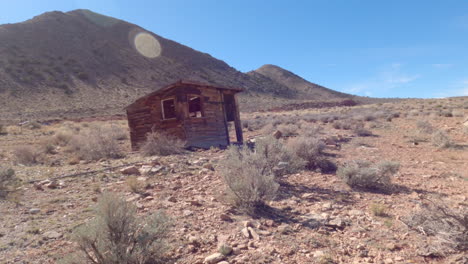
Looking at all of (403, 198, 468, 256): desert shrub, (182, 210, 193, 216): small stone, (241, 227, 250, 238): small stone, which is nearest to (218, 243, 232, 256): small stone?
(241, 227, 250, 238): small stone

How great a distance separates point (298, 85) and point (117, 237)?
3128 inches

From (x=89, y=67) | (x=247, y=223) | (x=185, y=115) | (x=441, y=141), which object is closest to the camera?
(x=247, y=223)

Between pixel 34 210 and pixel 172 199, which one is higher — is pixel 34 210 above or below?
above

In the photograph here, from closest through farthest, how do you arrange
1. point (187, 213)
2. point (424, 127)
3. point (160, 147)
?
point (187, 213)
point (160, 147)
point (424, 127)

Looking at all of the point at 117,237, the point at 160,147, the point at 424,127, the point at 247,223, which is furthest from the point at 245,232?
the point at 424,127

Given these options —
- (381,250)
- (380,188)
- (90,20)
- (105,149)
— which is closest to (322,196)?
(380,188)

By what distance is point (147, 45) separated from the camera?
2232 inches

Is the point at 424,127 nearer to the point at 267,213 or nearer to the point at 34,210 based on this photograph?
the point at 267,213

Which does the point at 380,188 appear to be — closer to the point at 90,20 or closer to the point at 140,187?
the point at 140,187

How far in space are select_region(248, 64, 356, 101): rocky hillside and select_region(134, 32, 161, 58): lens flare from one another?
25106 millimetres

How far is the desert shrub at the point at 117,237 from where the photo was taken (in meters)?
2.43

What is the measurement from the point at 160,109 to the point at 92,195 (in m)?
6.87

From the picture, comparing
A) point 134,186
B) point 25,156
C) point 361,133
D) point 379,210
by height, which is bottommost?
point 379,210

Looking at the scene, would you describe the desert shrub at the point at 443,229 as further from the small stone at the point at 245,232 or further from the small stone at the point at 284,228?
the small stone at the point at 245,232
